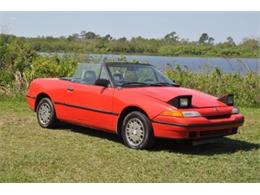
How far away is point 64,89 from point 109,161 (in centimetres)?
282

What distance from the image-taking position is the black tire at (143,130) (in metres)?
7.70

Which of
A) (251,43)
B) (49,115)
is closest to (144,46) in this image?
(251,43)

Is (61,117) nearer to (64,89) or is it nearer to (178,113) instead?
(64,89)

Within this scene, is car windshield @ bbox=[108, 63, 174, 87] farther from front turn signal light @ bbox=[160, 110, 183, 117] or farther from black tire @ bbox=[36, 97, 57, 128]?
black tire @ bbox=[36, 97, 57, 128]

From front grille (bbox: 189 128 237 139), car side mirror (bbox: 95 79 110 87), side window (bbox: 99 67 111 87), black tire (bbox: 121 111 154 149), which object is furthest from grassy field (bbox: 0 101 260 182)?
side window (bbox: 99 67 111 87)

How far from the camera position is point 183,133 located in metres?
7.45

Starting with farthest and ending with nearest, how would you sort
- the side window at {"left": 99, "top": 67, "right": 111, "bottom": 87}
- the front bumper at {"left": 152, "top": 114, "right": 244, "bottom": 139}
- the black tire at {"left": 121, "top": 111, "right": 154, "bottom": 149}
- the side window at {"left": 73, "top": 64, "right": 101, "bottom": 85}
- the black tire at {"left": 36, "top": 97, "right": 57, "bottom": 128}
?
1. the black tire at {"left": 36, "top": 97, "right": 57, "bottom": 128}
2. the side window at {"left": 73, "top": 64, "right": 101, "bottom": 85}
3. the side window at {"left": 99, "top": 67, "right": 111, "bottom": 87}
4. the black tire at {"left": 121, "top": 111, "right": 154, "bottom": 149}
5. the front bumper at {"left": 152, "top": 114, "right": 244, "bottom": 139}

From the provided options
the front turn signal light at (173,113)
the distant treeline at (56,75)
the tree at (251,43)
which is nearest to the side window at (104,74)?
the front turn signal light at (173,113)

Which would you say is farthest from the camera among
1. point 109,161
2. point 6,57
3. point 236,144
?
point 6,57

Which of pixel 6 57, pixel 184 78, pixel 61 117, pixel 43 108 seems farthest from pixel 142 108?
pixel 6 57

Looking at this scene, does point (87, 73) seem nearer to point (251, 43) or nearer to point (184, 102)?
point (184, 102)

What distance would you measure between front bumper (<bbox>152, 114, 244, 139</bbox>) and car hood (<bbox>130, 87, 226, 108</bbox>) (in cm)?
33

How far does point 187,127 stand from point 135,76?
1.80 meters

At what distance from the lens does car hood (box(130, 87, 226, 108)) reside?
782 centimetres
